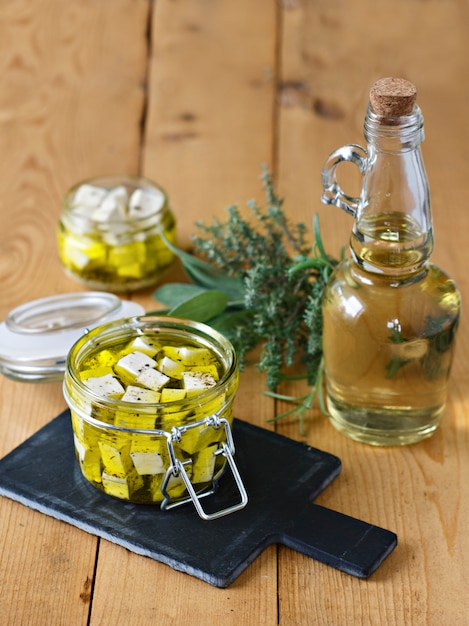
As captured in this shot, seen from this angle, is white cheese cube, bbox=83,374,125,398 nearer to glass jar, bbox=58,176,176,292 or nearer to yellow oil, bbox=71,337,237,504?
yellow oil, bbox=71,337,237,504

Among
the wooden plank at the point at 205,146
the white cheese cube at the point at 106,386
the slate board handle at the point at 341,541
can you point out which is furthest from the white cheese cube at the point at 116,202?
the slate board handle at the point at 341,541

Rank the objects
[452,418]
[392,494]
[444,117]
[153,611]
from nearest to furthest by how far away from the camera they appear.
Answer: [153,611] < [392,494] < [452,418] < [444,117]

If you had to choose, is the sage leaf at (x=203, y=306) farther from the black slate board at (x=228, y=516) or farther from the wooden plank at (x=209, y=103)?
the wooden plank at (x=209, y=103)

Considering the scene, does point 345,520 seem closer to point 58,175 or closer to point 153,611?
point 153,611

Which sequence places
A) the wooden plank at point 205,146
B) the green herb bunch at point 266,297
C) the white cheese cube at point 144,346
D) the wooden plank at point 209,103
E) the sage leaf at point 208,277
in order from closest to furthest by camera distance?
the wooden plank at point 205,146, the white cheese cube at point 144,346, the green herb bunch at point 266,297, the sage leaf at point 208,277, the wooden plank at point 209,103

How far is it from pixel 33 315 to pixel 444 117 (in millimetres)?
830

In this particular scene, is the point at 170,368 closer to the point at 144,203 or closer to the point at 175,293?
the point at 175,293

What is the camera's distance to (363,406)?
99 centimetres

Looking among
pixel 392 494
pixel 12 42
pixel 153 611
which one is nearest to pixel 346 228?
pixel 392 494

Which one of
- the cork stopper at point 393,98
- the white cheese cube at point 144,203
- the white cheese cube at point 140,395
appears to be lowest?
the white cheese cube at point 144,203

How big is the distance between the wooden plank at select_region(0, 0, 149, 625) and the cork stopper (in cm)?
46

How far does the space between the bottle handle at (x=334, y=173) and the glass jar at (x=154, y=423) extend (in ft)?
0.57

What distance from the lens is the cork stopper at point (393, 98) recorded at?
849 millimetres

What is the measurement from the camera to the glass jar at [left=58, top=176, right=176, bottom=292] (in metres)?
1.23
